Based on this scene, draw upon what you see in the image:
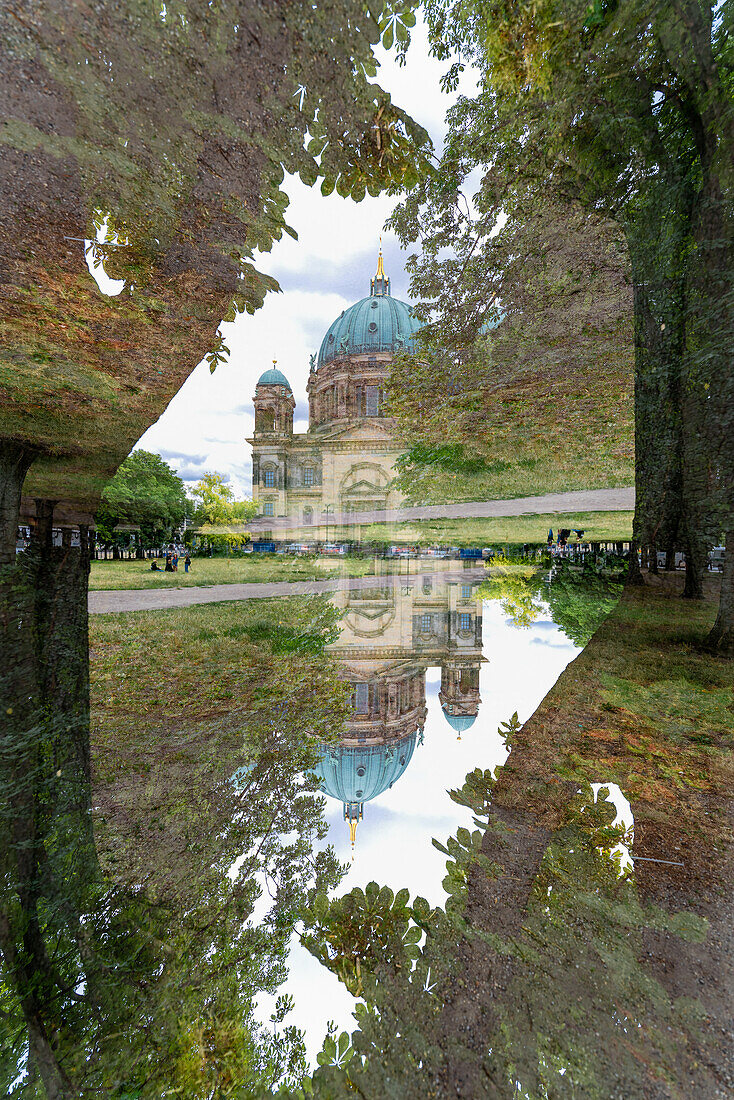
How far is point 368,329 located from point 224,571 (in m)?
14.7

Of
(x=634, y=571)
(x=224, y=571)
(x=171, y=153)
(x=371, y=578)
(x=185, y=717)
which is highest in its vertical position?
(x=171, y=153)

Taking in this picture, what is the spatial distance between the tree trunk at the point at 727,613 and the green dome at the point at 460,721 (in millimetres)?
2561

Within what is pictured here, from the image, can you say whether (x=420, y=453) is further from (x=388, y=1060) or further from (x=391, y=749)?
(x=388, y=1060)

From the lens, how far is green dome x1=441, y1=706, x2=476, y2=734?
271 cm

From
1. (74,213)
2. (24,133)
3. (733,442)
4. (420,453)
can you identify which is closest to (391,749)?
(74,213)

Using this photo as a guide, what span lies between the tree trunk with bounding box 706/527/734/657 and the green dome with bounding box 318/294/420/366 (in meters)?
16.3

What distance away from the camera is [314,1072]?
3.32ft

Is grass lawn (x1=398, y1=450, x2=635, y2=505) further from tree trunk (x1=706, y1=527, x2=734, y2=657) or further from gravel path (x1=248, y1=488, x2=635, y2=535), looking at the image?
tree trunk (x1=706, y1=527, x2=734, y2=657)

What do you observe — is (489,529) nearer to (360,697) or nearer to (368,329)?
(360,697)

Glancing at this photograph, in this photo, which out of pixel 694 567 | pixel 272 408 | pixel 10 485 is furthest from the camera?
pixel 272 408

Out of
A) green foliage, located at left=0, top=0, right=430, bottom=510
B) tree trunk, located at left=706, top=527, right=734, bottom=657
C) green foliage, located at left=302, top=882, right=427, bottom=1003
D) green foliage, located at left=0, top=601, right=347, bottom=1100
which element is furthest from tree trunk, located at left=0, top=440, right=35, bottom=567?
tree trunk, located at left=706, top=527, right=734, bottom=657

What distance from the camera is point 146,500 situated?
24.6 ft

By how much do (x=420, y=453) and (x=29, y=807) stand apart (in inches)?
283

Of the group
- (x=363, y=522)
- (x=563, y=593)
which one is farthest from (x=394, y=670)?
(x=363, y=522)
